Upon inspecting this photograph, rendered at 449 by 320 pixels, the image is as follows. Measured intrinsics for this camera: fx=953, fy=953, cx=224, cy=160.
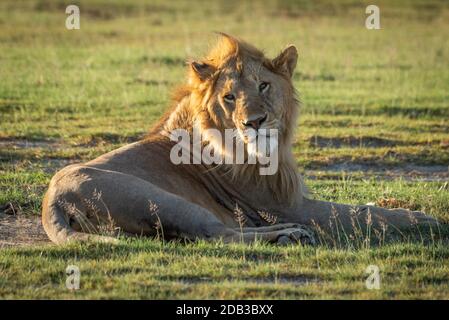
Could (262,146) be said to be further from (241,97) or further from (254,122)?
(241,97)

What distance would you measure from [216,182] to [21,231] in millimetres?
1489

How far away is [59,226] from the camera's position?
20.6ft

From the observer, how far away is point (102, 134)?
36.4 ft

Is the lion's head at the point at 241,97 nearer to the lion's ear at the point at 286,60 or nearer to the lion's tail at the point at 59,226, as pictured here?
the lion's ear at the point at 286,60

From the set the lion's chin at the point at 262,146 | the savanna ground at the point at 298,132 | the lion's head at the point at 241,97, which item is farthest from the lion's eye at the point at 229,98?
the savanna ground at the point at 298,132

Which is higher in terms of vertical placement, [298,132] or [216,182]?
[216,182]

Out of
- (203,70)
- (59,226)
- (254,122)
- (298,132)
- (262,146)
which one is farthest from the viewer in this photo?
(298,132)

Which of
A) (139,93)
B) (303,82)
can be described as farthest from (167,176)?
(303,82)

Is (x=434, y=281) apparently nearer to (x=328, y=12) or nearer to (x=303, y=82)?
(x=303, y=82)

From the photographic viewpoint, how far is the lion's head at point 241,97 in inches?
267

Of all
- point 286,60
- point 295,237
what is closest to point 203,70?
point 286,60

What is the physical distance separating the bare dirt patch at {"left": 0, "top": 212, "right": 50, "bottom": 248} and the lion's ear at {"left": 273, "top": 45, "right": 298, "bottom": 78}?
210 cm

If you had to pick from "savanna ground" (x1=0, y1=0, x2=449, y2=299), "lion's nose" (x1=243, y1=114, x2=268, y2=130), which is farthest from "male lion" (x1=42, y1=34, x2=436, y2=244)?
"savanna ground" (x1=0, y1=0, x2=449, y2=299)

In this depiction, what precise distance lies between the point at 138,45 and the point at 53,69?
352cm
